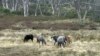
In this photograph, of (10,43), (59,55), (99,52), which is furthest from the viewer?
(10,43)

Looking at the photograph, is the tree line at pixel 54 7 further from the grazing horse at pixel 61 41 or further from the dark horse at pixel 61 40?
the grazing horse at pixel 61 41

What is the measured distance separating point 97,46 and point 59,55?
17.0 feet

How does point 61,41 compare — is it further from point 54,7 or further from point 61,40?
point 54,7

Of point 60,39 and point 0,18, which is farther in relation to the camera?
point 0,18

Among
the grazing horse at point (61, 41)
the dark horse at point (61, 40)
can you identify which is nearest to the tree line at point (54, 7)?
the dark horse at point (61, 40)

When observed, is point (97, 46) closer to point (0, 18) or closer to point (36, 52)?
point (36, 52)

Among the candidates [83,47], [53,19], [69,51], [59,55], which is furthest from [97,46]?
[53,19]

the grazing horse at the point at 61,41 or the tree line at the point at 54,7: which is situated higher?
the grazing horse at the point at 61,41

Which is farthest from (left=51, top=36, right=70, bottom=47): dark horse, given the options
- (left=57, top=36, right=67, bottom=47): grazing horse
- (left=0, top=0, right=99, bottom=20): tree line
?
(left=0, top=0, right=99, bottom=20): tree line

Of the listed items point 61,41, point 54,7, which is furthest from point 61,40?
point 54,7

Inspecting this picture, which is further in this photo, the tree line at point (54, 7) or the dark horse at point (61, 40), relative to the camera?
the tree line at point (54, 7)

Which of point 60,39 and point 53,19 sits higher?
point 60,39

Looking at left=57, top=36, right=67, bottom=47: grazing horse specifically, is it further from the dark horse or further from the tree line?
the tree line

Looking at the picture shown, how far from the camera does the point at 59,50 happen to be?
21.9 m
